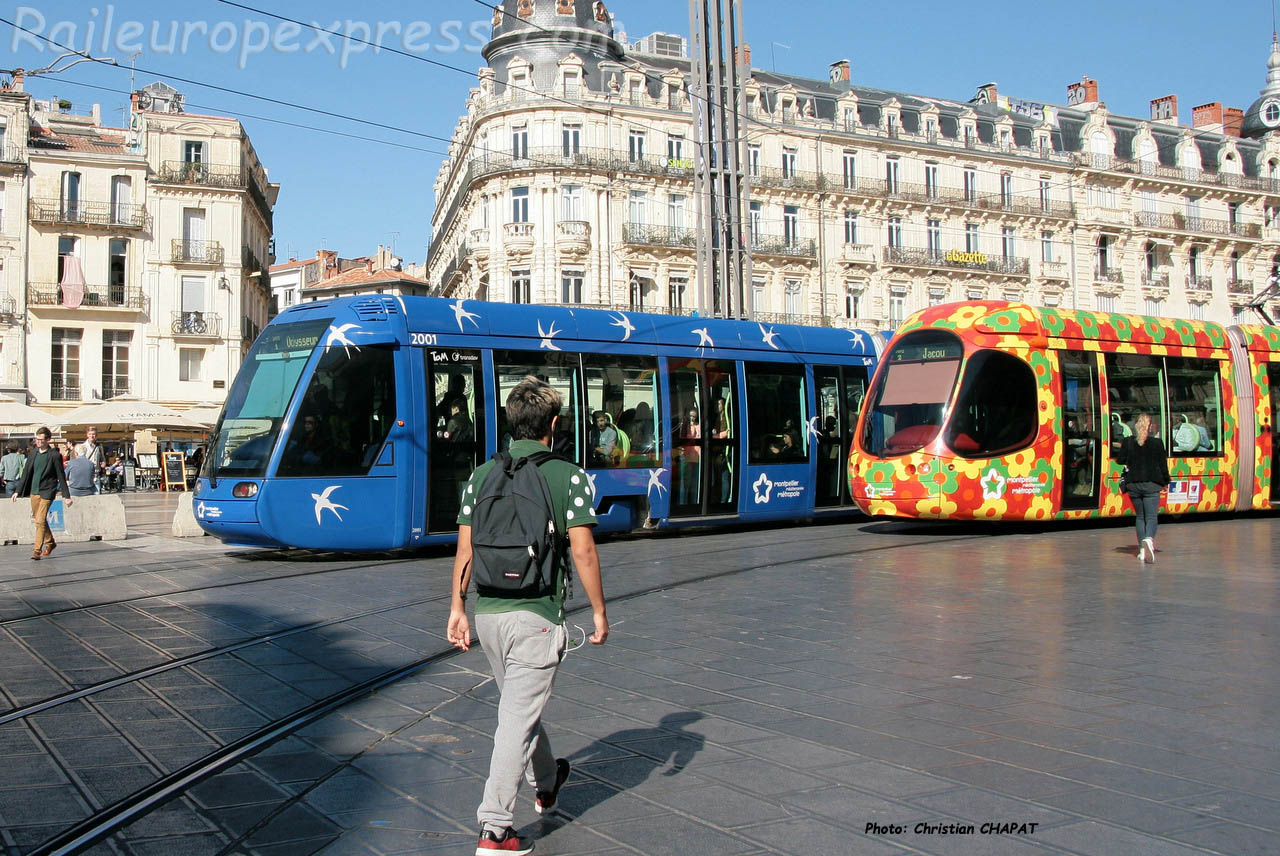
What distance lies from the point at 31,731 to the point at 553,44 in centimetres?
4543

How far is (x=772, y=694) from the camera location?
641cm

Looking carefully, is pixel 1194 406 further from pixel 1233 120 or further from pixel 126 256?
pixel 1233 120

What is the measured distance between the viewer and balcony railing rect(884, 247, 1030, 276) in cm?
5297

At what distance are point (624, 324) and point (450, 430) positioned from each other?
3231 mm

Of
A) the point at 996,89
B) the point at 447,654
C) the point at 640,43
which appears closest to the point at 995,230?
the point at 996,89

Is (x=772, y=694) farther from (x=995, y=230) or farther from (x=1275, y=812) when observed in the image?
(x=995, y=230)

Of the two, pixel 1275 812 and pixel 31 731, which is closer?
pixel 1275 812

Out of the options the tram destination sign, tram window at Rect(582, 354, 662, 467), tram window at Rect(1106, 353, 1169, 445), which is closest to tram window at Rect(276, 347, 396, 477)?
tram window at Rect(582, 354, 662, 467)

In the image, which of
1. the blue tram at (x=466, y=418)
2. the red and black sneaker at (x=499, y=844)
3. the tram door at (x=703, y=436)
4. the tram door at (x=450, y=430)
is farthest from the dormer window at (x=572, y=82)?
the red and black sneaker at (x=499, y=844)

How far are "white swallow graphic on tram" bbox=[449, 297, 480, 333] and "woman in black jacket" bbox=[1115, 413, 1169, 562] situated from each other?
7.39 meters

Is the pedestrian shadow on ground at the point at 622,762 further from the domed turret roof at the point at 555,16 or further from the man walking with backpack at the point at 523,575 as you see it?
the domed turret roof at the point at 555,16

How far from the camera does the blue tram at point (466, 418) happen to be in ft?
43.3

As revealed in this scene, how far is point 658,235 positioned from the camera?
47.7 m

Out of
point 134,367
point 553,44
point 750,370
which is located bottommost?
point 750,370
